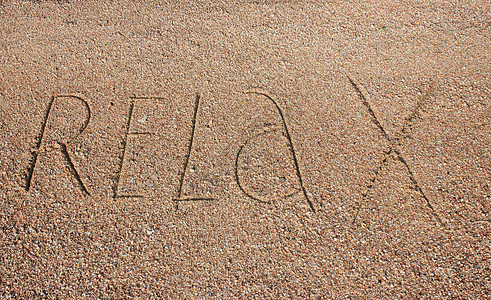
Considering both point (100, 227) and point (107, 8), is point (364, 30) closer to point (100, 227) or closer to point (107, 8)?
point (107, 8)

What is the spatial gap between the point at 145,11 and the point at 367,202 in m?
2.34

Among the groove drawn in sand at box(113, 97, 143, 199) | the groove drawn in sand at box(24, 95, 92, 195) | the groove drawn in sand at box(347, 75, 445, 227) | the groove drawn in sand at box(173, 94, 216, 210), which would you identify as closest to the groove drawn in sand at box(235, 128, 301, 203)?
the groove drawn in sand at box(173, 94, 216, 210)

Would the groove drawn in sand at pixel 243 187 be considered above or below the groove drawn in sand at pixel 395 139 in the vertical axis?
below

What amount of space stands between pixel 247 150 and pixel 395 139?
96 cm

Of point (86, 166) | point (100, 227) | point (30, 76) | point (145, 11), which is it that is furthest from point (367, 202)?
point (30, 76)

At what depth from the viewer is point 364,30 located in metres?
3.00

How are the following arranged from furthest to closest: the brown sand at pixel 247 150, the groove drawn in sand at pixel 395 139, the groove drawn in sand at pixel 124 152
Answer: the groove drawn in sand at pixel 124 152
the groove drawn in sand at pixel 395 139
the brown sand at pixel 247 150

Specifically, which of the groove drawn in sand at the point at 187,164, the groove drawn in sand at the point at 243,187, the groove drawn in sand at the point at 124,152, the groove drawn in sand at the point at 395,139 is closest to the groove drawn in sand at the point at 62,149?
the groove drawn in sand at the point at 124,152

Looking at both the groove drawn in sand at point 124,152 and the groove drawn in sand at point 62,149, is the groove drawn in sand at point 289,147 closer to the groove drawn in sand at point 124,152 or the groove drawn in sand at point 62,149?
the groove drawn in sand at point 124,152

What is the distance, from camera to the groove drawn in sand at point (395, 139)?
7.54ft

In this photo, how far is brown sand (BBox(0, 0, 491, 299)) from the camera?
2.13 m

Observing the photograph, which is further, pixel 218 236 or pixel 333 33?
pixel 333 33

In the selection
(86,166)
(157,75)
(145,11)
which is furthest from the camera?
(145,11)

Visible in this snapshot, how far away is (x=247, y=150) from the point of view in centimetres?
250
